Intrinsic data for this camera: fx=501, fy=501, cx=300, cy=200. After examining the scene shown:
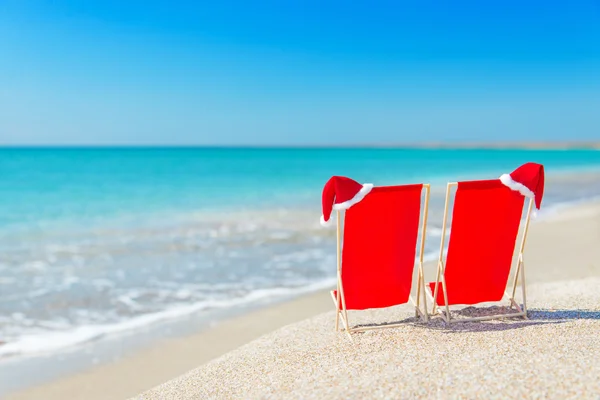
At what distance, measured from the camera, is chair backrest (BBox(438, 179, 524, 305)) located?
3482 mm

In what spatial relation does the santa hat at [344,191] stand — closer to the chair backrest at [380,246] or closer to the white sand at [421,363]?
the chair backrest at [380,246]

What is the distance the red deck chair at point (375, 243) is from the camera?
3355 mm

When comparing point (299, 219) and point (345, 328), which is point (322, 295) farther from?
point (299, 219)

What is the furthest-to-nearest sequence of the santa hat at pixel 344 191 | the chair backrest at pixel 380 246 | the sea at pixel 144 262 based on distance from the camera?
the sea at pixel 144 262
the chair backrest at pixel 380 246
the santa hat at pixel 344 191

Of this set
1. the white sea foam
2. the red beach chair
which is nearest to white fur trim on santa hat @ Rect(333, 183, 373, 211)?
the red beach chair

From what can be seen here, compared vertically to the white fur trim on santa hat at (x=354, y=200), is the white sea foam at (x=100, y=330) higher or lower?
lower

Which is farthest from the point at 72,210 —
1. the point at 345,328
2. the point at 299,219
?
the point at 345,328

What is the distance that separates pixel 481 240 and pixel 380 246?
2.45 ft

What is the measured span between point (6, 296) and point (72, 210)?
8880 mm

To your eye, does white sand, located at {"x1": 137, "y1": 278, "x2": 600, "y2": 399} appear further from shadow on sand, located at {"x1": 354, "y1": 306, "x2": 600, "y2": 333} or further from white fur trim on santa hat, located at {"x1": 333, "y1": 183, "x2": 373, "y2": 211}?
white fur trim on santa hat, located at {"x1": 333, "y1": 183, "x2": 373, "y2": 211}

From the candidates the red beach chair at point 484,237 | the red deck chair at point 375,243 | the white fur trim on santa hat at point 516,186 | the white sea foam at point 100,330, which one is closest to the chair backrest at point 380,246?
the red deck chair at point 375,243

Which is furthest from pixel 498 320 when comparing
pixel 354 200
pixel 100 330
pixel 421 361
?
pixel 100 330

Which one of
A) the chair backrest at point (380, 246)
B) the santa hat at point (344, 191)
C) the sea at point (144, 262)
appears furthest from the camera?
the sea at point (144, 262)

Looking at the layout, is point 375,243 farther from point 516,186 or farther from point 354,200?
point 516,186
